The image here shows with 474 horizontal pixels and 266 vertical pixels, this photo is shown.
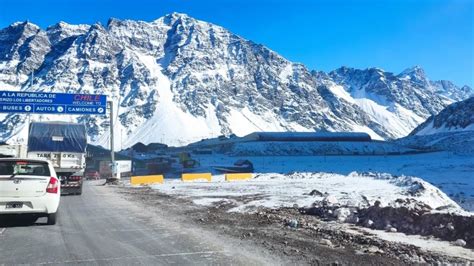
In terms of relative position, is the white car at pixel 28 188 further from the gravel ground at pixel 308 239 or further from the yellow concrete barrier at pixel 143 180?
the yellow concrete barrier at pixel 143 180

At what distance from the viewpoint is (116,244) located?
938 centimetres

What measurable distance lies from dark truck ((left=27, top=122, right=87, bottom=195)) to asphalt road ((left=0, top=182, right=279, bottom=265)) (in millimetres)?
10326

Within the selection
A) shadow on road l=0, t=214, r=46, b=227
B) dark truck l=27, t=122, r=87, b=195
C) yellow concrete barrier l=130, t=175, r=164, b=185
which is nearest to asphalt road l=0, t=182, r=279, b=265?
shadow on road l=0, t=214, r=46, b=227

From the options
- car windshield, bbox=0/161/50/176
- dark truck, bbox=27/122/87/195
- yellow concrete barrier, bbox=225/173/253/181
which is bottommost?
yellow concrete barrier, bbox=225/173/253/181

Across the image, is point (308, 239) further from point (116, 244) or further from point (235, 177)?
point (235, 177)

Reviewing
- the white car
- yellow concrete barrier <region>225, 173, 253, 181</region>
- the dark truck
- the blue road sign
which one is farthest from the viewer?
yellow concrete barrier <region>225, 173, 253, 181</region>

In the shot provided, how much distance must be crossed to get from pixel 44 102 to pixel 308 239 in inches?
1557

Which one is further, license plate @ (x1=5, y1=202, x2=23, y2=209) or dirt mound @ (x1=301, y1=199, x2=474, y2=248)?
license plate @ (x1=5, y1=202, x2=23, y2=209)

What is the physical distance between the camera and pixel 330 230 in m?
11.1

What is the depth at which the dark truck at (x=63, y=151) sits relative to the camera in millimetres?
23141

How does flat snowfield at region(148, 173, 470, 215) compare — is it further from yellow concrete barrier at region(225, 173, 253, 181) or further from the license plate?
yellow concrete barrier at region(225, 173, 253, 181)

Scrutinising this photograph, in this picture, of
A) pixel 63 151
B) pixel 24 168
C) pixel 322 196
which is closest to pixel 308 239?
pixel 24 168

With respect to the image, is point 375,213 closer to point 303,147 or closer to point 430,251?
point 430,251

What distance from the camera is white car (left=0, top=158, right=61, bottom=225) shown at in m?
10.9
